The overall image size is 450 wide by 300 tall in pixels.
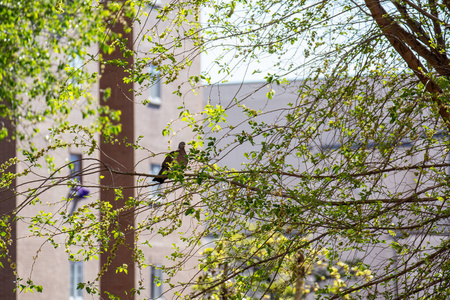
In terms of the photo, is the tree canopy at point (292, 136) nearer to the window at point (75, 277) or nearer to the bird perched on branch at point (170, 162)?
the bird perched on branch at point (170, 162)

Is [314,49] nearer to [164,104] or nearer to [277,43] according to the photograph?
[277,43]

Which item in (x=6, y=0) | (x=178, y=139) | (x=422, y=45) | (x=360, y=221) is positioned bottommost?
(x=360, y=221)

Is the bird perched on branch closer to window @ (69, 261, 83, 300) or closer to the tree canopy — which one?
the tree canopy

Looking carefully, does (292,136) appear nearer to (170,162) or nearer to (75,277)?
Result: (170,162)

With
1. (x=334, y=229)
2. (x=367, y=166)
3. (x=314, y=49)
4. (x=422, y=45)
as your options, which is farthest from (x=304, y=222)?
(x=422, y=45)

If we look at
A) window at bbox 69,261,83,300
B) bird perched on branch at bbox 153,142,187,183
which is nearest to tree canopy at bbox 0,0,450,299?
bird perched on branch at bbox 153,142,187,183

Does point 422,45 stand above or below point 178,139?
below

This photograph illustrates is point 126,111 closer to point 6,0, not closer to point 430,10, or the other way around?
point 430,10

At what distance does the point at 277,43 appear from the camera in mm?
6570

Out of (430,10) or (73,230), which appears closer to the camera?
(73,230)

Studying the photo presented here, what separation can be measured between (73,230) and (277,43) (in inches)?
100

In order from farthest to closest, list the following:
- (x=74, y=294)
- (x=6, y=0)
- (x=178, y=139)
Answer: (x=178, y=139) → (x=74, y=294) → (x=6, y=0)

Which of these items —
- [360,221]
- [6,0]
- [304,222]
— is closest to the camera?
[6,0]

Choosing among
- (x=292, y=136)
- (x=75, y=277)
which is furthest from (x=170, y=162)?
(x=75, y=277)
